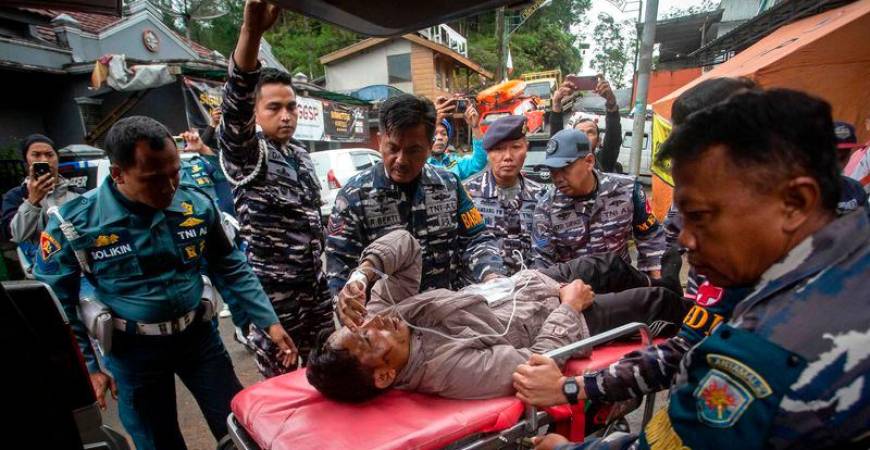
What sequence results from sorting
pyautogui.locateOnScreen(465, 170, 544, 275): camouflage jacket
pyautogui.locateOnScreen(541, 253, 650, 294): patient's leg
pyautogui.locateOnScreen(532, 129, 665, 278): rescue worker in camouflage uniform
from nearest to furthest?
pyautogui.locateOnScreen(541, 253, 650, 294): patient's leg < pyautogui.locateOnScreen(532, 129, 665, 278): rescue worker in camouflage uniform < pyautogui.locateOnScreen(465, 170, 544, 275): camouflage jacket

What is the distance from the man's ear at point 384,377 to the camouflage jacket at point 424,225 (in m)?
0.48

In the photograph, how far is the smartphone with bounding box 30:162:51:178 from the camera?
356 cm

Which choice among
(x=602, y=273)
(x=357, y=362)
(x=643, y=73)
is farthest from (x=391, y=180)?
(x=643, y=73)

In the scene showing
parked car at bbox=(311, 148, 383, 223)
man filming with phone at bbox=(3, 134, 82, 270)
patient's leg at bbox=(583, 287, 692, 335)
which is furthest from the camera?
parked car at bbox=(311, 148, 383, 223)

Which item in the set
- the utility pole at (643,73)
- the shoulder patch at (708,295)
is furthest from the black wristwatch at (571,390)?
the utility pole at (643,73)

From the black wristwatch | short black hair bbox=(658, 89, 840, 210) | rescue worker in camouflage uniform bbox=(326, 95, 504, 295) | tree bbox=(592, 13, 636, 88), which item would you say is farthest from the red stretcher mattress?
tree bbox=(592, 13, 636, 88)

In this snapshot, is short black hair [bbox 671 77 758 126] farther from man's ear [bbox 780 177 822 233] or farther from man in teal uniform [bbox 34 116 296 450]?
man in teal uniform [bbox 34 116 296 450]

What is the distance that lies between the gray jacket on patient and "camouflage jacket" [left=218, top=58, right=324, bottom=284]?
612mm

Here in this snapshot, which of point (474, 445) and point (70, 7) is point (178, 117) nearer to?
point (70, 7)

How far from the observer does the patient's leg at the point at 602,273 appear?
2.67m

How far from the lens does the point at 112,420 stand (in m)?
3.15

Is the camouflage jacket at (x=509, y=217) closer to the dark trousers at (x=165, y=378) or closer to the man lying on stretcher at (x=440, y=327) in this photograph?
the man lying on stretcher at (x=440, y=327)

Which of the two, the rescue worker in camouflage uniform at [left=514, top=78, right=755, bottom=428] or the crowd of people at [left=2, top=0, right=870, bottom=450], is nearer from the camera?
the crowd of people at [left=2, top=0, right=870, bottom=450]

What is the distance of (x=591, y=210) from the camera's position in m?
2.91
